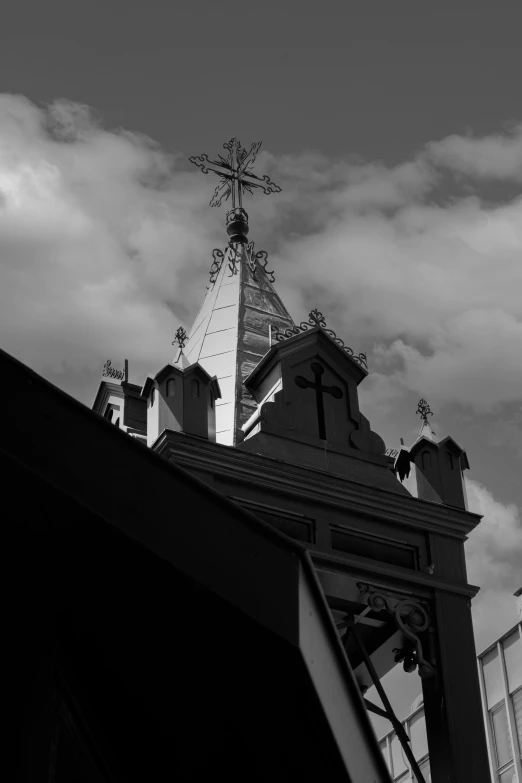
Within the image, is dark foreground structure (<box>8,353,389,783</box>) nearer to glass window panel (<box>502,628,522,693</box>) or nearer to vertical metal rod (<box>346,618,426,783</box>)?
vertical metal rod (<box>346,618,426,783</box>)

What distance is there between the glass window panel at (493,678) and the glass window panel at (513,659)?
41 centimetres

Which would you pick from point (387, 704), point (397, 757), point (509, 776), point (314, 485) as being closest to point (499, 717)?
point (509, 776)

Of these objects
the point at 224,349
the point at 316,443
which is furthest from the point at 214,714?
the point at 224,349

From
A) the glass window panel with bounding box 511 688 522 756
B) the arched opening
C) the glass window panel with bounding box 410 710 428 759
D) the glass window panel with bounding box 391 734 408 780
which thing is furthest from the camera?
the glass window panel with bounding box 391 734 408 780

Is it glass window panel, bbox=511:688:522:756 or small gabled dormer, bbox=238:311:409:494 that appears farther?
glass window panel, bbox=511:688:522:756

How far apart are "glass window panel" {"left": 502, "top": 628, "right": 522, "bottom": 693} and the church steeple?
15370 mm

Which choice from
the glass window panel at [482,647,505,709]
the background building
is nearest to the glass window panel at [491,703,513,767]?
the background building

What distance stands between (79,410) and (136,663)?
3.56 ft

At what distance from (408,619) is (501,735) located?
19249 mm

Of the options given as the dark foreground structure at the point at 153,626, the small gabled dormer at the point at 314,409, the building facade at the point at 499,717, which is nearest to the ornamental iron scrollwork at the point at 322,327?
the small gabled dormer at the point at 314,409

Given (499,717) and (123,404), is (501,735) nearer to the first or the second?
(499,717)

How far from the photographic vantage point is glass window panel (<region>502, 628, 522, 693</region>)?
1129 inches

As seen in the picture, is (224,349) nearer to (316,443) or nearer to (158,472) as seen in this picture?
(316,443)

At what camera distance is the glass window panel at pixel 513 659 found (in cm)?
2869
